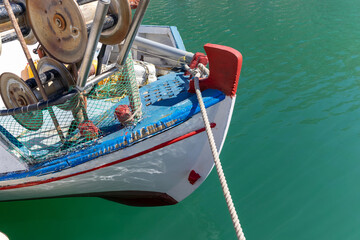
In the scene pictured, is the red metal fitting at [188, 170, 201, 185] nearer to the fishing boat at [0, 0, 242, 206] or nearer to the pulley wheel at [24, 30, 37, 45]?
the fishing boat at [0, 0, 242, 206]

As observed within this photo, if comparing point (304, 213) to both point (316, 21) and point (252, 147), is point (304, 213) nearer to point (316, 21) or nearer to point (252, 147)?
point (252, 147)

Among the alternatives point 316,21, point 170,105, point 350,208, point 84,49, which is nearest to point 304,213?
point 350,208

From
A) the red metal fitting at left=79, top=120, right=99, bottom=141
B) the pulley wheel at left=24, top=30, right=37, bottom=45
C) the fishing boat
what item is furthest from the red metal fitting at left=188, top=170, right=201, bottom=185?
the pulley wheel at left=24, top=30, right=37, bottom=45

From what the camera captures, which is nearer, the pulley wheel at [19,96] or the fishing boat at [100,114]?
the fishing boat at [100,114]

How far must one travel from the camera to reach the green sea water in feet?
14.6

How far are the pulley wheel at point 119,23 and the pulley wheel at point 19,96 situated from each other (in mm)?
1036

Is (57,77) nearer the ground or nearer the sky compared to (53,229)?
nearer the sky

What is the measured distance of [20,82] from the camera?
342 centimetres

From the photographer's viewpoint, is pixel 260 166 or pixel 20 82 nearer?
pixel 20 82

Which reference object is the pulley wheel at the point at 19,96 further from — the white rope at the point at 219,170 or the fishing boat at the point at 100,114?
the white rope at the point at 219,170

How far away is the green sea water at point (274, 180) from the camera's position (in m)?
4.44

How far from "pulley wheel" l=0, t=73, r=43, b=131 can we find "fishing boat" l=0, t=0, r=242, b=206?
0.01 metres

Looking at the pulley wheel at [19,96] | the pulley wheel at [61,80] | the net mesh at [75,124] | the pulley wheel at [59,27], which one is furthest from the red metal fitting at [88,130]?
the pulley wheel at [59,27]

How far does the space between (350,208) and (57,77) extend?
14.1 ft
